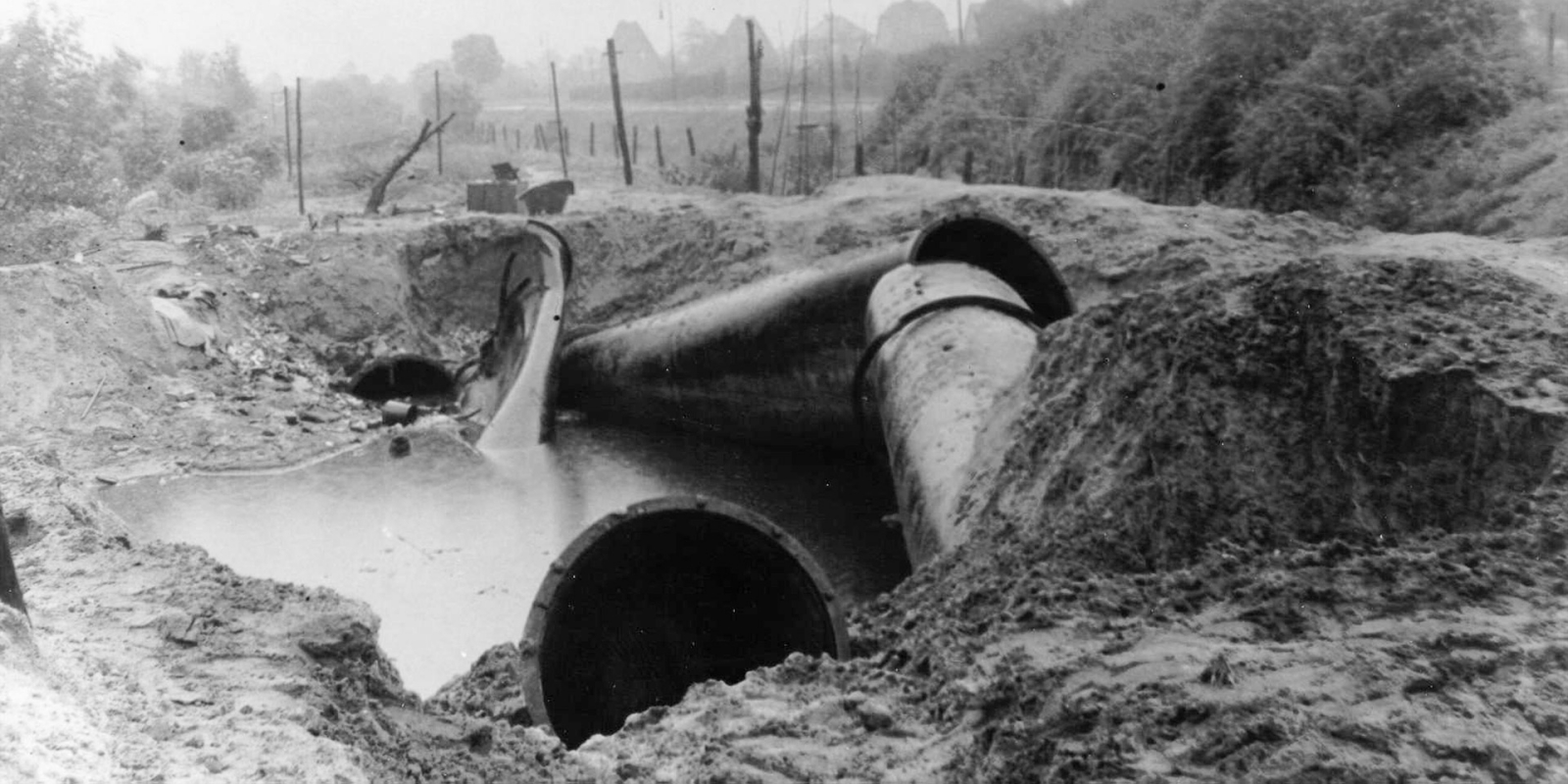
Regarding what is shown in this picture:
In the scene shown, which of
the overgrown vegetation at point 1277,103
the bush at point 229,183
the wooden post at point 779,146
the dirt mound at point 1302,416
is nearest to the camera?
the dirt mound at point 1302,416

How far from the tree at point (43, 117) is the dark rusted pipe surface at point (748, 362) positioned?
662 centimetres

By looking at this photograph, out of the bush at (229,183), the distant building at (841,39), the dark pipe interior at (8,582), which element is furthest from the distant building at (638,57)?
the dark pipe interior at (8,582)

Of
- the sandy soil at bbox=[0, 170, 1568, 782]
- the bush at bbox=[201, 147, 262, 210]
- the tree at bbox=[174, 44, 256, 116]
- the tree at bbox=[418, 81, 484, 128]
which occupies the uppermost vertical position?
the tree at bbox=[174, 44, 256, 116]

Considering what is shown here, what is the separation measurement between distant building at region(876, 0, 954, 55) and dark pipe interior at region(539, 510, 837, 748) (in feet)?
115

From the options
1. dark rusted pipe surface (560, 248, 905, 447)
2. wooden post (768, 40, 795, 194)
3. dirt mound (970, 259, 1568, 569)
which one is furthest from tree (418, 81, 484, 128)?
dirt mound (970, 259, 1568, 569)

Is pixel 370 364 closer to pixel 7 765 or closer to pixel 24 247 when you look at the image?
pixel 24 247

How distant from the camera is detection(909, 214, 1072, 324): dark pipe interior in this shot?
734cm

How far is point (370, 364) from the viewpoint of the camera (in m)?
11.1

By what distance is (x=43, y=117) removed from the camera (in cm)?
1198

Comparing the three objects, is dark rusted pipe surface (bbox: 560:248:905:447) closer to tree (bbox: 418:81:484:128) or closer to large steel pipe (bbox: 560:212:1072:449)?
large steel pipe (bbox: 560:212:1072:449)

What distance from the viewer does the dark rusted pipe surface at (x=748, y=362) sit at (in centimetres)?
813

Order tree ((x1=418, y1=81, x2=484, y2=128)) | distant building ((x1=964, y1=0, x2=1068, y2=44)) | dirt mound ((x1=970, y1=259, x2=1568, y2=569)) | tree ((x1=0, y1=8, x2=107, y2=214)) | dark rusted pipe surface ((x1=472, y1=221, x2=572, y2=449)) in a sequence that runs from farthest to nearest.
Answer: tree ((x1=418, y1=81, x2=484, y2=128)) → distant building ((x1=964, y1=0, x2=1068, y2=44)) → tree ((x1=0, y1=8, x2=107, y2=214)) → dark rusted pipe surface ((x1=472, y1=221, x2=572, y2=449)) → dirt mound ((x1=970, y1=259, x2=1568, y2=569))

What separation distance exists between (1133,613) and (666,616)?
78.3 inches

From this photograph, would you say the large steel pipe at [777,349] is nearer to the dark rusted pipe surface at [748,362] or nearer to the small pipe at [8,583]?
the dark rusted pipe surface at [748,362]
